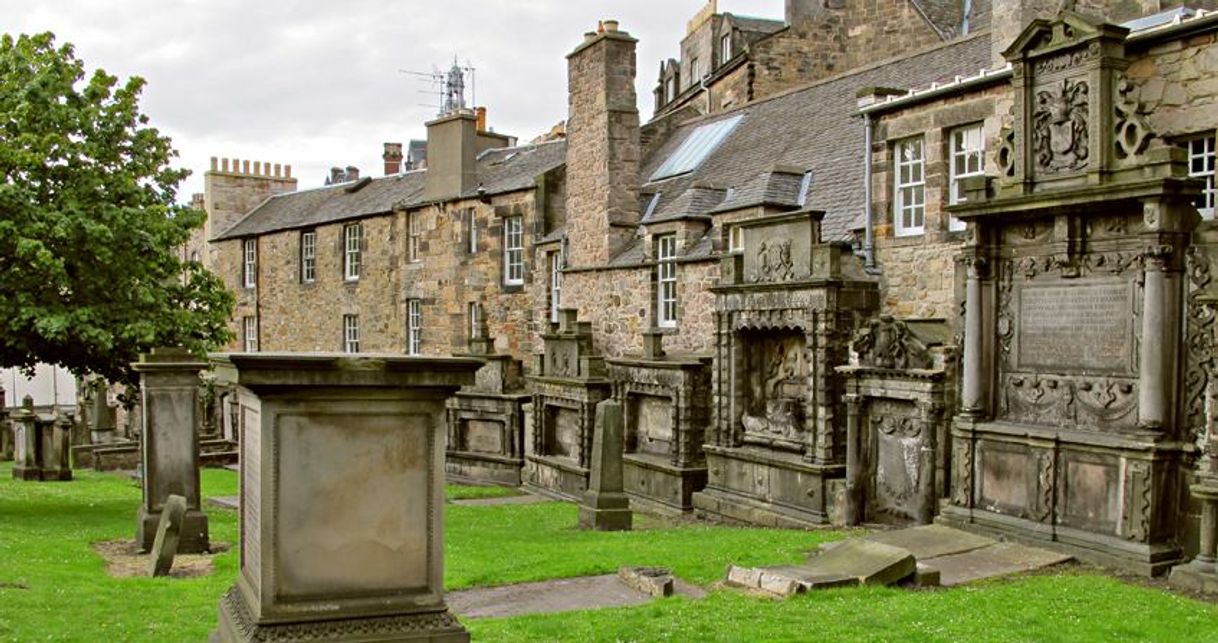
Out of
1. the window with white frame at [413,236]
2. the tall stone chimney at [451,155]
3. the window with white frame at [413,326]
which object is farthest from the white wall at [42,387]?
the tall stone chimney at [451,155]

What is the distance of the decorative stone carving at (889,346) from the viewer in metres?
14.4

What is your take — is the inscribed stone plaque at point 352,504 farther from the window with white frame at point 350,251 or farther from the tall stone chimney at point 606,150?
the window with white frame at point 350,251

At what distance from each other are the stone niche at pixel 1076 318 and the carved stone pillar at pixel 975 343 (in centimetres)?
2

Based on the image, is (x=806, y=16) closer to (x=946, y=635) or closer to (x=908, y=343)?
(x=908, y=343)

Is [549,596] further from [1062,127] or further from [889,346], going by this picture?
[1062,127]

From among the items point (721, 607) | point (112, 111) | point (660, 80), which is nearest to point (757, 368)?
point (721, 607)

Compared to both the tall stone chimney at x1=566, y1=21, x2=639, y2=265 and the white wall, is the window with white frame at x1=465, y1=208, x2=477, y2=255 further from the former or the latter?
the white wall

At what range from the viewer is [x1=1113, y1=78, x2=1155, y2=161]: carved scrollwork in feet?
36.1

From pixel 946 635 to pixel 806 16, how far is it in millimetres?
27289

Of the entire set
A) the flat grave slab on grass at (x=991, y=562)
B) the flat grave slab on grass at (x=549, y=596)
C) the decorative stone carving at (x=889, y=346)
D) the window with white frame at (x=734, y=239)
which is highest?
the window with white frame at (x=734, y=239)

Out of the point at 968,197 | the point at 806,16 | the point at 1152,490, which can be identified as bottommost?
the point at 1152,490

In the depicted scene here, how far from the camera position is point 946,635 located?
7.86 m

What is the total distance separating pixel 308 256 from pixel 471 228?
9448 mm

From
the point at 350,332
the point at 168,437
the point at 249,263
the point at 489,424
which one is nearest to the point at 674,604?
the point at 168,437
